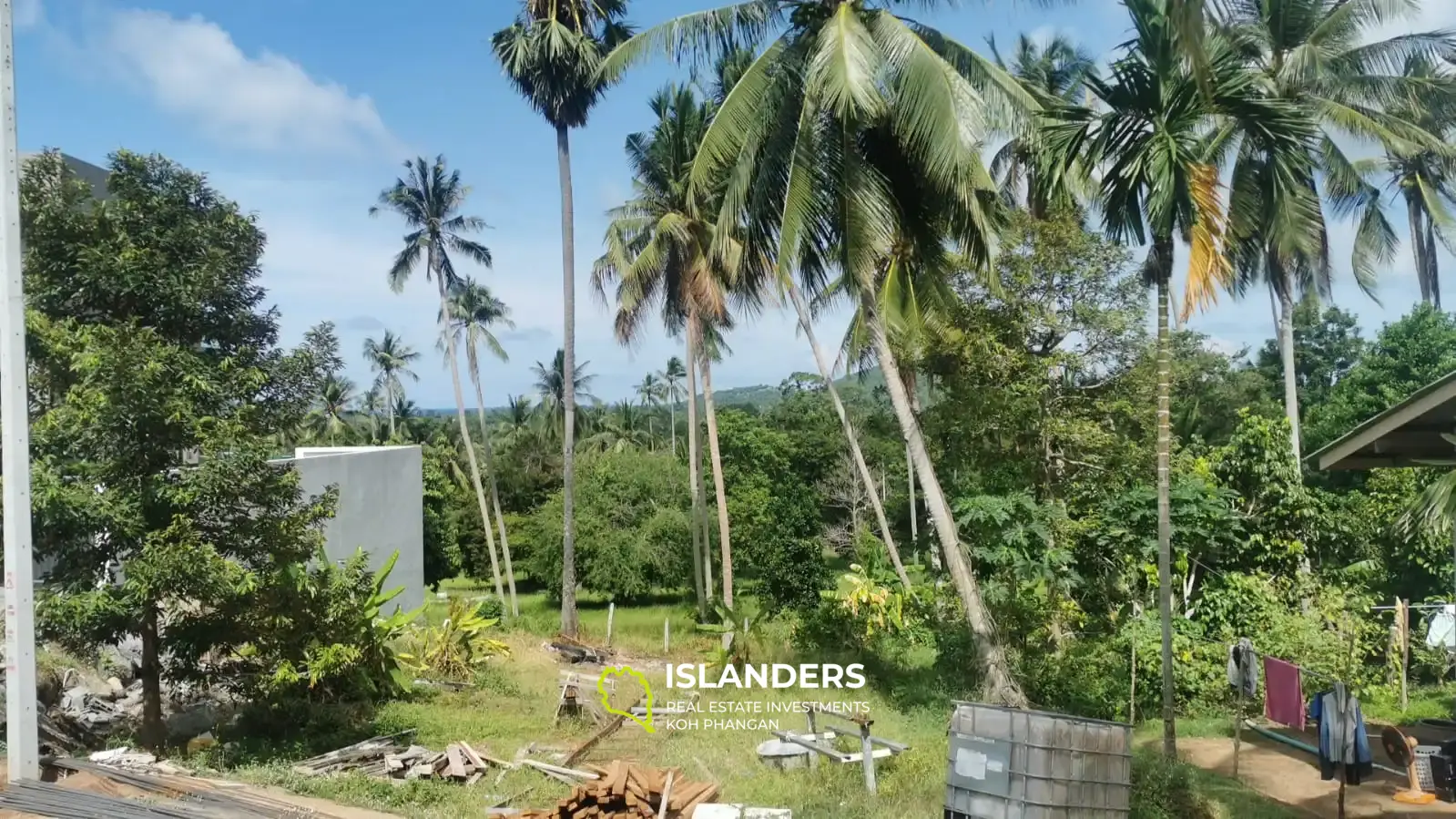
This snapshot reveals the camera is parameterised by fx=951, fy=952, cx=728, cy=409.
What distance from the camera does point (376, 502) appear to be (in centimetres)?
1902

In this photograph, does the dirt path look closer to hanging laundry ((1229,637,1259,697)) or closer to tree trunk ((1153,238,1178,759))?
tree trunk ((1153,238,1178,759))

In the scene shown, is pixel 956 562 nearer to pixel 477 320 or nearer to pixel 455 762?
pixel 455 762

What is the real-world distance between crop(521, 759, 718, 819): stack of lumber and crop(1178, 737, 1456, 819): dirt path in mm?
5359

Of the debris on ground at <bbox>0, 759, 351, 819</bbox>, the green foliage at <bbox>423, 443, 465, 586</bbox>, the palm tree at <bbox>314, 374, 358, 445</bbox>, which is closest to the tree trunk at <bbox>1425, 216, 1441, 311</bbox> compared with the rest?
the debris on ground at <bbox>0, 759, 351, 819</bbox>

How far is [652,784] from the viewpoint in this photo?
7445mm

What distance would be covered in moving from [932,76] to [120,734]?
10945mm

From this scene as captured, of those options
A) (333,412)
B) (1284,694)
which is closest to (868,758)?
(1284,694)

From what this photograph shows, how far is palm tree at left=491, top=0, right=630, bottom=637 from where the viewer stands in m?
19.0

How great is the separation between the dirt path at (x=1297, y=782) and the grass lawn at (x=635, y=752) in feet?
1.57

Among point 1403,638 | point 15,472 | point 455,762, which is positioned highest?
point 15,472

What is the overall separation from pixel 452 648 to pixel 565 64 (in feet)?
37.9

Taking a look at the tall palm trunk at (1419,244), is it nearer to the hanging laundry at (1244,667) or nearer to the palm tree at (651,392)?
the hanging laundry at (1244,667)

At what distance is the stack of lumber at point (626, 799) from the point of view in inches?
284

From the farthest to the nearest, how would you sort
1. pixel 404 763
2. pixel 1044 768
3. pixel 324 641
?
pixel 324 641 < pixel 404 763 < pixel 1044 768
